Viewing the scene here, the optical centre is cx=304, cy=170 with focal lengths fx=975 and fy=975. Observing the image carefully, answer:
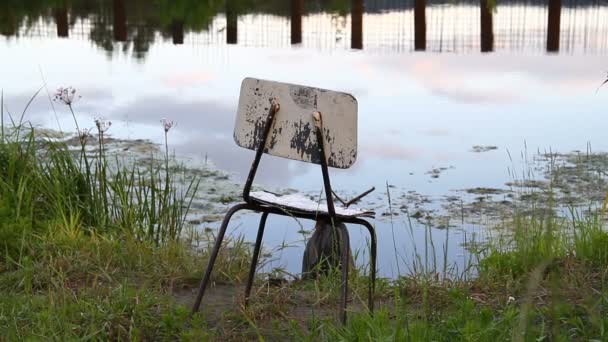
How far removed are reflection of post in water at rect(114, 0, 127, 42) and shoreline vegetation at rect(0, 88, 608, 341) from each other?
37.3 ft

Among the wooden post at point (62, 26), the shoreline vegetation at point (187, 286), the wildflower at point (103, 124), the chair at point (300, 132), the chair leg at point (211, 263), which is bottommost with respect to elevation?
the shoreline vegetation at point (187, 286)

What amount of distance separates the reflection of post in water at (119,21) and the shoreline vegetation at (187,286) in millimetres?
11376

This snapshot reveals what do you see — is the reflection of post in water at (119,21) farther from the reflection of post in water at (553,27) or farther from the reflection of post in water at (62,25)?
the reflection of post in water at (553,27)

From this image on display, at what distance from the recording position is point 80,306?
3732 mm

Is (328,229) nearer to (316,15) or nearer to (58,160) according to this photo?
(58,160)

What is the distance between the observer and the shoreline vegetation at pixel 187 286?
3410mm

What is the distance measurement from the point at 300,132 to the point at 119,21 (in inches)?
553

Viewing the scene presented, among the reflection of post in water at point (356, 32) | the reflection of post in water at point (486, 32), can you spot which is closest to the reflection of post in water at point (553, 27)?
the reflection of post in water at point (486, 32)

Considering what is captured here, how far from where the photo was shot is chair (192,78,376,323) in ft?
11.2

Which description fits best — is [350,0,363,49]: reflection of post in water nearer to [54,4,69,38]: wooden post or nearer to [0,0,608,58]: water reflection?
[0,0,608,58]: water reflection

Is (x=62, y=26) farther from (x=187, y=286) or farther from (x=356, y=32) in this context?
(x=187, y=286)

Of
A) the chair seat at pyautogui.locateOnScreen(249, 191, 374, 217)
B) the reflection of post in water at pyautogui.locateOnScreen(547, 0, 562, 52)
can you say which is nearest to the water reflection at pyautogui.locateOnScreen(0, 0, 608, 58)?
the reflection of post in water at pyautogui.locateOnScreen(547, 0, 562, 52)

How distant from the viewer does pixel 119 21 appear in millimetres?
16922

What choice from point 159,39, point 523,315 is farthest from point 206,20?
point 523,315
